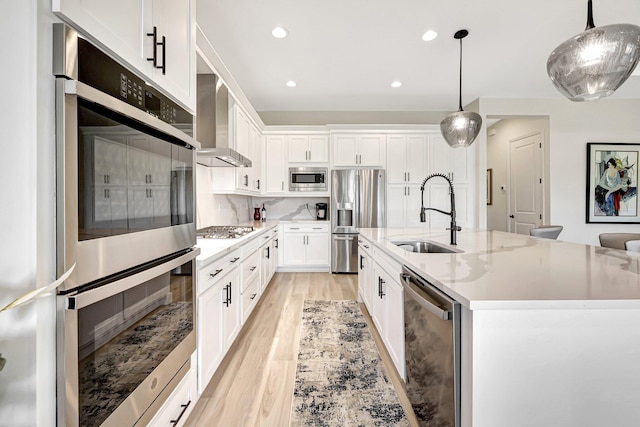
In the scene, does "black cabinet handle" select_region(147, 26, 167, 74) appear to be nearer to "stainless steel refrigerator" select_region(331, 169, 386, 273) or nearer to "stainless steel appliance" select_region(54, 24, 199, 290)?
"stainless steel appliance" select_region(54, 24, 199, 290)

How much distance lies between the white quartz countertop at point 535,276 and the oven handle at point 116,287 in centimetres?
103

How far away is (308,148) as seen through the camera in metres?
5.07

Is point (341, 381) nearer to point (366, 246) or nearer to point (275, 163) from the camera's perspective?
point (366, 246)

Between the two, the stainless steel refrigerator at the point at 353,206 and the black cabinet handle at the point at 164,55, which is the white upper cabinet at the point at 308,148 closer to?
the stainless steel refrigerator at the point at 353,206


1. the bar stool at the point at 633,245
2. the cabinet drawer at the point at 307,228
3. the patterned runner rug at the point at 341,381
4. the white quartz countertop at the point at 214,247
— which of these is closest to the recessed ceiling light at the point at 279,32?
the white quartz countertop at the point at 214,247

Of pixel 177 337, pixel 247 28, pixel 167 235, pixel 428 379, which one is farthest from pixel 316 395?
pixel 247 28

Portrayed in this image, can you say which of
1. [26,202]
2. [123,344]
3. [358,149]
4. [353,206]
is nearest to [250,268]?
[123,344]

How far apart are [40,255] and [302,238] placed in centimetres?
422

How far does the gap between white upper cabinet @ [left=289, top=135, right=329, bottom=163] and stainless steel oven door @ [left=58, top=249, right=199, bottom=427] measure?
388cm

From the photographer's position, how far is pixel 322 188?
16.6 ft

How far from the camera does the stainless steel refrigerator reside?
15.8 ft

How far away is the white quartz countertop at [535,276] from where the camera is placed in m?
0.88

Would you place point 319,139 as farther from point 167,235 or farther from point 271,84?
point 167,235

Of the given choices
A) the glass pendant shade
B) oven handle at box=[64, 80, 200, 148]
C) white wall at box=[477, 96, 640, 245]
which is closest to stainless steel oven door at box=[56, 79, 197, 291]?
oven handle at box=[64, 80, 200, 148]
